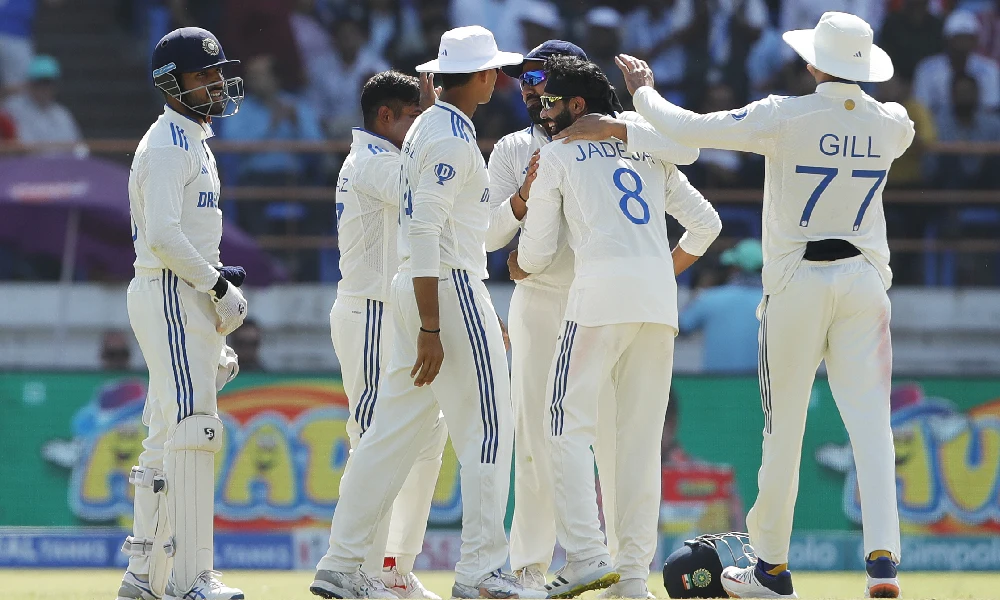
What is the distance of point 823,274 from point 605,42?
8264 mm

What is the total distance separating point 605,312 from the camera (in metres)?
6.41

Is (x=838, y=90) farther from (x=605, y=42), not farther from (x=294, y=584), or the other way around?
(x=605, y=42)

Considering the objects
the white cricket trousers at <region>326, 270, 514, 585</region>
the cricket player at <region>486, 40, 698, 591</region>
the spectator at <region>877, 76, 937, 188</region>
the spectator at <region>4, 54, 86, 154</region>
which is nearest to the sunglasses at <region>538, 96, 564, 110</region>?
the cricket player at <region>486, 40, 698, 591</region>

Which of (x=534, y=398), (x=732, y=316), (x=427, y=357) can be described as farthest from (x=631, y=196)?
(x=732, y=316)

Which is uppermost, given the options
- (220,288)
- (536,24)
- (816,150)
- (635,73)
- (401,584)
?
(536,24)

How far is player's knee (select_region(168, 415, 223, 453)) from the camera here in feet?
20.7

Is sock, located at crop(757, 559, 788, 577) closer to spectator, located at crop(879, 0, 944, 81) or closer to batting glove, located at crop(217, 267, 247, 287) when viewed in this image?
batting glove, located at crop(217, 267, 247, 287)

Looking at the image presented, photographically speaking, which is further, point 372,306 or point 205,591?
point 372,306

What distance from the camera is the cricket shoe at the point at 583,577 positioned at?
6062 mm

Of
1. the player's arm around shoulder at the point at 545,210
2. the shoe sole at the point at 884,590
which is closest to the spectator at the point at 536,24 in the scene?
the player's arm around shoulder at the point at 545,210

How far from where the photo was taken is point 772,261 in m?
6.49

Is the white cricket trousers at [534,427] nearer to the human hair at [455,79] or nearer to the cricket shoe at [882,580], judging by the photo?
the human hair at [455,79]

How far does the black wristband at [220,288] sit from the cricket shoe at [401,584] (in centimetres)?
156

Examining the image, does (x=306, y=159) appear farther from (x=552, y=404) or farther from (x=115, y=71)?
(x=552, y=404)
